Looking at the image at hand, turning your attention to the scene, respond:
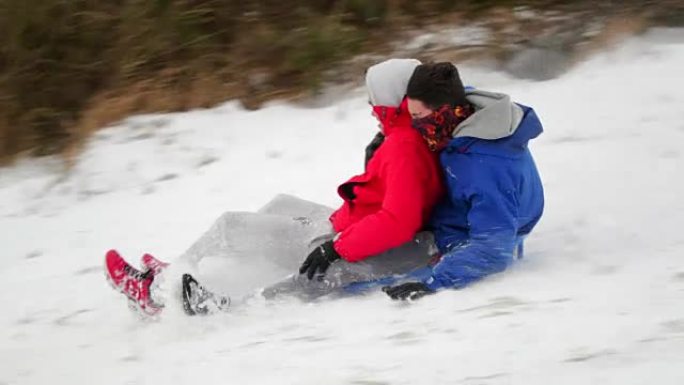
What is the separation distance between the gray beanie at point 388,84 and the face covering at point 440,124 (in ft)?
0.53

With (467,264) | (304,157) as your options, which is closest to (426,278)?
(467,264)

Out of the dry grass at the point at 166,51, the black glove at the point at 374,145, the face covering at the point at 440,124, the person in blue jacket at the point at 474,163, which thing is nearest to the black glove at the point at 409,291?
the person in blue jacket at the point at 474,163

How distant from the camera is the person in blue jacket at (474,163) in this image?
4.00 metres

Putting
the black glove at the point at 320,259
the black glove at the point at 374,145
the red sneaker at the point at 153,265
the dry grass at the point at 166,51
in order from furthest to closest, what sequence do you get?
the dry grass at the point at 166,51, the black glove at the point at 374,145, the red sneaker at the point at 153,265, the black glove at the point at 320,259

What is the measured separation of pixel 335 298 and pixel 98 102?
4.12m

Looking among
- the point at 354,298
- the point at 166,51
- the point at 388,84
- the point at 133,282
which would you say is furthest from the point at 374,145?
the point at 166,51

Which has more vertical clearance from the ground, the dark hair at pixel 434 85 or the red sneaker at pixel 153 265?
the dark hair at pixel 434 85

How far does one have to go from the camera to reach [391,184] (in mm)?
4070

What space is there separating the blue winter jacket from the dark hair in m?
0.15

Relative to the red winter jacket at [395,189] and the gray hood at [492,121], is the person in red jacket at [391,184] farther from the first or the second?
the gray hood at [492,121]

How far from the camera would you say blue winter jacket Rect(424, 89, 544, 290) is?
4004 mm

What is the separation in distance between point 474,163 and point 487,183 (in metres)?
0.10

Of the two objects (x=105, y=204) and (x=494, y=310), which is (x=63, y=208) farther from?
(x=494, y=310)

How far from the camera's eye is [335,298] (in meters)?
4.30
